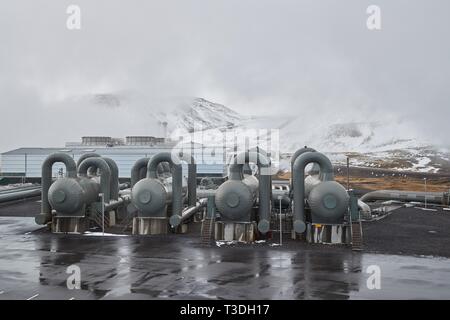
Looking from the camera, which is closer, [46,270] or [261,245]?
[46,270]

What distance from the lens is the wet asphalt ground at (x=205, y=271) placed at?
20859 mm

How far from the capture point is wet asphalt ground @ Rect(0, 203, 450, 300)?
2086cm

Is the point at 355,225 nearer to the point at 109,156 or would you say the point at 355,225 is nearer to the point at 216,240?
the point at 216,240

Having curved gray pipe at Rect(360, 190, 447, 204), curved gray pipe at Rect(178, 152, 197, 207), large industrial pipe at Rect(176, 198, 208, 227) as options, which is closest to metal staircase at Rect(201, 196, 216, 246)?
large industrial pipe at Rect(176, 198, 208, 227)

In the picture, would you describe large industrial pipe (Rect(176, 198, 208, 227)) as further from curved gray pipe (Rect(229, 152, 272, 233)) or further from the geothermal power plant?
curved gray pipe (Rect(229, 152, 272, 233))

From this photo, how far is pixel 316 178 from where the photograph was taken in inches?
1583

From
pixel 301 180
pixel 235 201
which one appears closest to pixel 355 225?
pixel 301 180

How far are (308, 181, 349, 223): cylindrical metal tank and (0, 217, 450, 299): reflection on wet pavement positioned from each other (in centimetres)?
274

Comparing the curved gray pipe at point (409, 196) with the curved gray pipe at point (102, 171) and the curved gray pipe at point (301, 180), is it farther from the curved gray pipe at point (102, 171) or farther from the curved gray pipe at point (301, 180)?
the curved gray pipe at point (102, 171)

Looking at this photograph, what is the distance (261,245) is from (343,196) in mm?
7206

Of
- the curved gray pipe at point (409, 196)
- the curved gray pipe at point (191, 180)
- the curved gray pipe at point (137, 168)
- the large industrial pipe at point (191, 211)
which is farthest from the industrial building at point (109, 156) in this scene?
the curved gray pipe at point (137, 168)

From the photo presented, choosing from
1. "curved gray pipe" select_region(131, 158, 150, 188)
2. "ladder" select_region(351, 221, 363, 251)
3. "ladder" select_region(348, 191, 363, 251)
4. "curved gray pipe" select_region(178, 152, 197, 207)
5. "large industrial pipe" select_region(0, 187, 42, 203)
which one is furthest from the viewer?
"large industrial pipe" select_region(0, 187, 42, 203)
